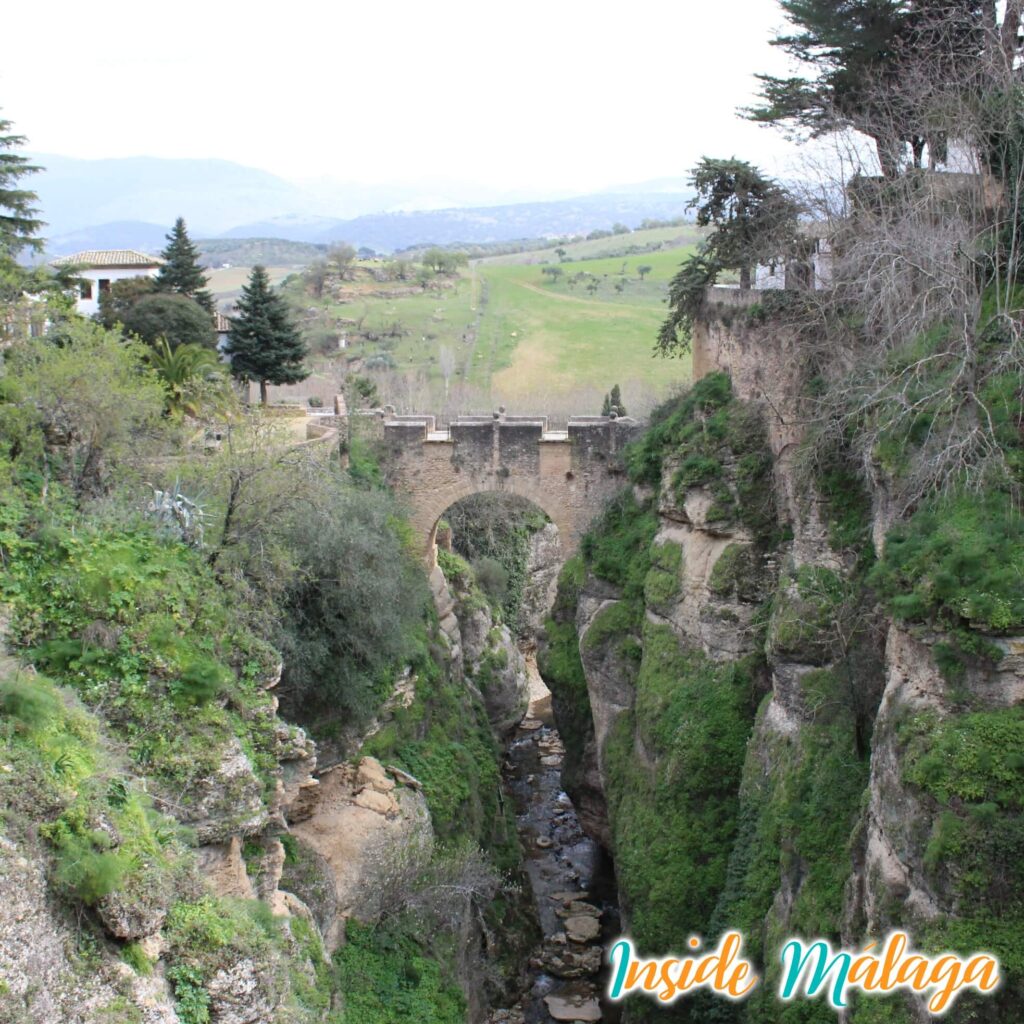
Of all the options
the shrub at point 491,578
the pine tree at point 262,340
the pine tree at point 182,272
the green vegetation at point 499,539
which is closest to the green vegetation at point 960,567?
the pine tree at point 262,340

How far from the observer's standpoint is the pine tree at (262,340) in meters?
31.1

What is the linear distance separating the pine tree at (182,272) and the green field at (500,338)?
9942 millimetres

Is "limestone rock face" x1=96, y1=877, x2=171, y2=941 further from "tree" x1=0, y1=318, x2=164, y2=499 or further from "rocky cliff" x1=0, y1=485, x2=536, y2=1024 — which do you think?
"tree" x1=0, y1=318, x2=164, y2=499

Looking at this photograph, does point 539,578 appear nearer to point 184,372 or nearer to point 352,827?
point 184,372

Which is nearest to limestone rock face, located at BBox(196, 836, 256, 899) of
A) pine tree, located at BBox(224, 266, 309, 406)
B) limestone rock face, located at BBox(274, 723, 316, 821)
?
limestone rock face, located at BBox(274, 723, 316, 821)

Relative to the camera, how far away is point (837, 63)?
22000 millimetres

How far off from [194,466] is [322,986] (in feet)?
27.3

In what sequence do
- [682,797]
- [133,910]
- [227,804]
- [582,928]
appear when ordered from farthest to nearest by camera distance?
1. [582,928]
2. [682,797]
3. [227,804]
4. [133,910]

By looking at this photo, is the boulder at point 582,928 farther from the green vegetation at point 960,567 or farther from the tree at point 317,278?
the tree at point 317,278

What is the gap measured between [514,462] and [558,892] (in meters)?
10.6

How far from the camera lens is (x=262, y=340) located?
3138 centimetres

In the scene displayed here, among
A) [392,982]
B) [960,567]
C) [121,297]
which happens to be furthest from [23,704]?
[121,297]

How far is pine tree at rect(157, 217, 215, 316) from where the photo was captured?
112 feet

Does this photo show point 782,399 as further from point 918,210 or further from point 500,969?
point 500,969
